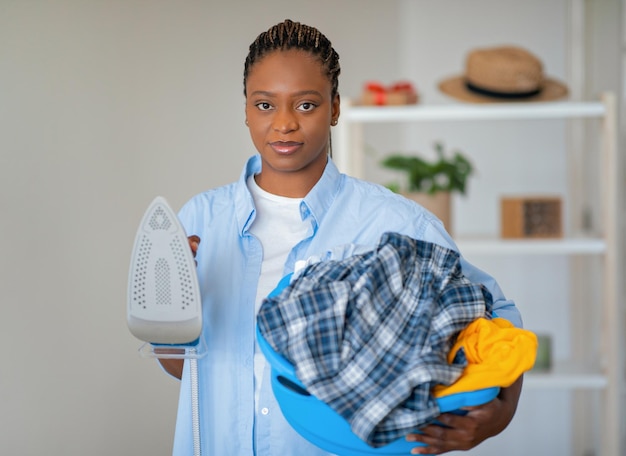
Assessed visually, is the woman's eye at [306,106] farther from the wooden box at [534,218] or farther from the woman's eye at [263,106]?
the wooden box at [534,218]

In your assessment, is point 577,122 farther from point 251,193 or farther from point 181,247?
point 181,247

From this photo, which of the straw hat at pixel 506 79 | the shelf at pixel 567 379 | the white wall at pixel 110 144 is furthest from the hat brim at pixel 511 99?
the shelf at pixel 567 379

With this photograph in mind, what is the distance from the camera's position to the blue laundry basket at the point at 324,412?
2.77 feet

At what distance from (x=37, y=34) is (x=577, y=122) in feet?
6.78

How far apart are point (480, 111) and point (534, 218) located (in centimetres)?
39

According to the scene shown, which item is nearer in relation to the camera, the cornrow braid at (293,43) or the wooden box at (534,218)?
the cornrow braid at (293,43)

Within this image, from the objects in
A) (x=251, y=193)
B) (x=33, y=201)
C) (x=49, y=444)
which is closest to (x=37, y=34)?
(x=33, y=201)

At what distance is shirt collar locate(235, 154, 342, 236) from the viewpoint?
44.2 inches

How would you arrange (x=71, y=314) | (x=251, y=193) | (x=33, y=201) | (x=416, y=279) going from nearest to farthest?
(x=416, y=279)
(x=251, y=193)
(x=33, y=201)
(x=71, y=314)

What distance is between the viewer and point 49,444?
2168 mm

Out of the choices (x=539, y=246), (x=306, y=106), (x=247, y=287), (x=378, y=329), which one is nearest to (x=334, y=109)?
(x=306, y=106)

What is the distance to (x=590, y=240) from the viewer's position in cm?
259

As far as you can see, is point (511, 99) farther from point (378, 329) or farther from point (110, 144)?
point (378, 329)

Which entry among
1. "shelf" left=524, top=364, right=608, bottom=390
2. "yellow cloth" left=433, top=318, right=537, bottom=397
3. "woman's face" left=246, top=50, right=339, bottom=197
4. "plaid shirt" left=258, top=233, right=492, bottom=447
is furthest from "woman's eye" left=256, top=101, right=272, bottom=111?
"shelf" left=524, top=364, right=608, bottom=390
